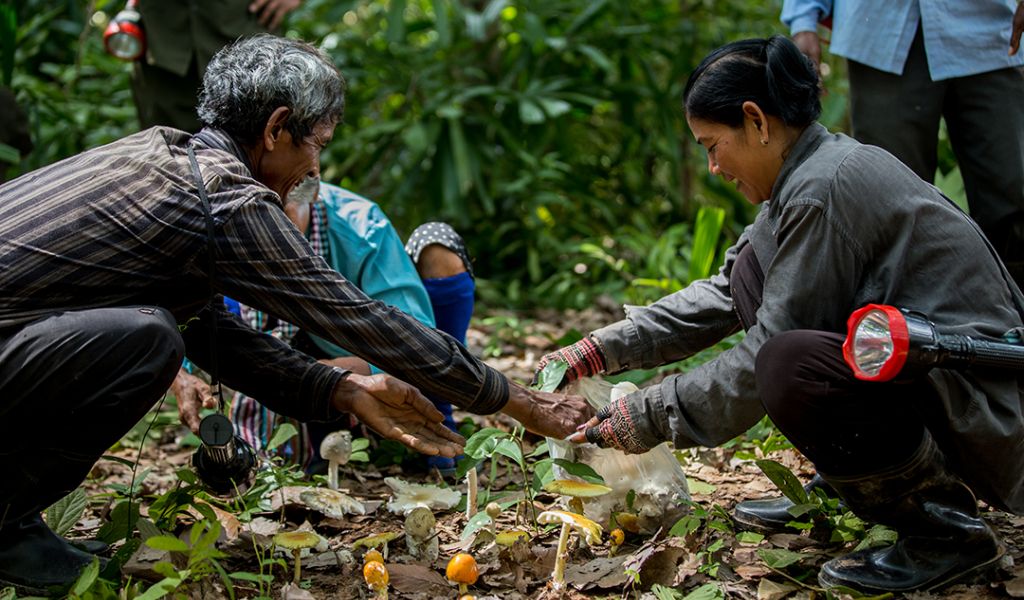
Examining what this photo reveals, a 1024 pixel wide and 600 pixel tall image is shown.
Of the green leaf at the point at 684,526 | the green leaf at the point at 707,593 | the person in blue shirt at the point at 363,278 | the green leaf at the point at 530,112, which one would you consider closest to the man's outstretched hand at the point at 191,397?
the person in blue shirt at the point at 363,278

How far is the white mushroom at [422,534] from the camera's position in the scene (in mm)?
2303

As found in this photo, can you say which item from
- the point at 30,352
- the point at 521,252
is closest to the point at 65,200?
the point at 30,352

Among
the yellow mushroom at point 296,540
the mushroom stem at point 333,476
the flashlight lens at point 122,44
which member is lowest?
the mushroom stem at point 333,476

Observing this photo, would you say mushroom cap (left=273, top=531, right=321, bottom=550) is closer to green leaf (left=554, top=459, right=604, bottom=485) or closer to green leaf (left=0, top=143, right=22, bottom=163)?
green leaf (left=554, top=459, right=604, bottom=485)

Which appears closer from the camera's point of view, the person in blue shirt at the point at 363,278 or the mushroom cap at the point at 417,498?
the mushroom cap at the point at 417,498

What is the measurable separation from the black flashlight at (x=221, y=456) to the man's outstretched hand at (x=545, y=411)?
618mm

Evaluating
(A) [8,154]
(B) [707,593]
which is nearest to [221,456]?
(B) [707,593]

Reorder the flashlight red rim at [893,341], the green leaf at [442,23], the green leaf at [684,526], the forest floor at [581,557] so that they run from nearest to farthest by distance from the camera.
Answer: the flashlight red rim at [893,341]
the forest floor at [581,557]
the green leaf at [684,526]
the green leaf at [442,23]

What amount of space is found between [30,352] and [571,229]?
4.16 meters

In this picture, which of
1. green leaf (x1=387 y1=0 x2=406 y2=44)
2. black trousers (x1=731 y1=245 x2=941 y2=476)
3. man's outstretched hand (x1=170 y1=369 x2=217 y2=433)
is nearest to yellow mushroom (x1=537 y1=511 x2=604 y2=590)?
black trousers (x1=731 y1=245 x2=941 y2=476)

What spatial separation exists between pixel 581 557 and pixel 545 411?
0.34 m

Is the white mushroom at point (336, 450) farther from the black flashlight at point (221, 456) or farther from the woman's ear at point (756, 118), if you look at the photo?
the woman's ear at point (756, 118)

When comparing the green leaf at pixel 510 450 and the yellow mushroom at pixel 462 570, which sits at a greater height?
the green leaf at pixel 510 450

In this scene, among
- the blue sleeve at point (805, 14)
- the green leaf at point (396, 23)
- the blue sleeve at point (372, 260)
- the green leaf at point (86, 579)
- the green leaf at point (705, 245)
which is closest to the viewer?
the green leaf at point (86, 579)
